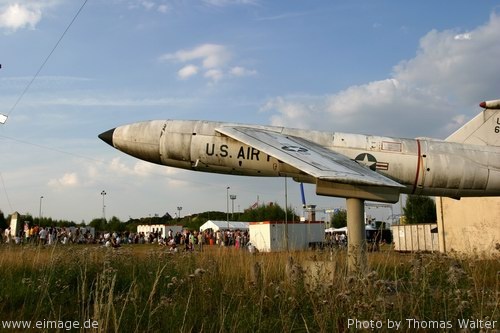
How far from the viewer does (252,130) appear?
1127 cm

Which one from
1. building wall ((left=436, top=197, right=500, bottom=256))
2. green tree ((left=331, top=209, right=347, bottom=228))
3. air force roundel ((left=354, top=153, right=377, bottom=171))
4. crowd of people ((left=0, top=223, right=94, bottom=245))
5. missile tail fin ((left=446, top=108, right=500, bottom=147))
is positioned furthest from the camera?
green tree ((left=331, top=209, right=347, bottom=228))

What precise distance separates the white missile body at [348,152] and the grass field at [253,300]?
2.86 metres

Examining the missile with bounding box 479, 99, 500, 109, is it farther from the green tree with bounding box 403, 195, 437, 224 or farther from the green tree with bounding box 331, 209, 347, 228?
the green tree with bounding box 331, 209, 347, 228

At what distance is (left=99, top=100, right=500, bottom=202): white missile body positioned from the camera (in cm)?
1076

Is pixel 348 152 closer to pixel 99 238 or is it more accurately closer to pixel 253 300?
pixel 253 300

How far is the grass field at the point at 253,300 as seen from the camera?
4.50 meters

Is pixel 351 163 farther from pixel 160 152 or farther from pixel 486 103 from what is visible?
pixel 160 152

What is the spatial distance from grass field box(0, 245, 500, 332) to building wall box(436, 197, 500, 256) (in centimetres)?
1338

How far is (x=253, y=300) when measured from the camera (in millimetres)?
5789

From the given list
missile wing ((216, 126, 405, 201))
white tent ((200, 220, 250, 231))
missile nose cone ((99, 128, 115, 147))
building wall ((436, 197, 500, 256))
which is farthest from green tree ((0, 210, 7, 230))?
missile wing ((216, 126, 405, 201))

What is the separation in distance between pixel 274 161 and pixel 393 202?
3.04m

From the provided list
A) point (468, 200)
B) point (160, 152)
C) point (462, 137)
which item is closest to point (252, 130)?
point (160, 152)

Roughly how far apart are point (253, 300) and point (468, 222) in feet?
62.5

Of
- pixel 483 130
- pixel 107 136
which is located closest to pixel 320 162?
pixel 483 130
